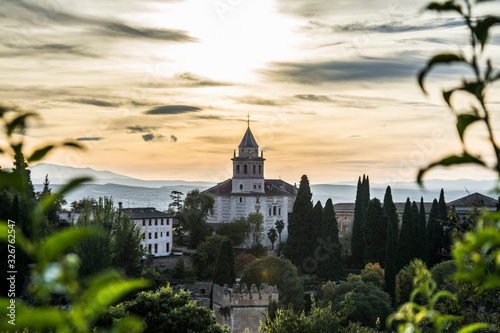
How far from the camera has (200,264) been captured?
3769cm

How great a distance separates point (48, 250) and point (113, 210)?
1211 inches

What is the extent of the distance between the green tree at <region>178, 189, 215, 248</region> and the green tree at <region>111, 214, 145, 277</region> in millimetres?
15120

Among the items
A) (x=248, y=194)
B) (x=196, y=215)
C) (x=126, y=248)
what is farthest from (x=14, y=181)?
(x=248, y=194)

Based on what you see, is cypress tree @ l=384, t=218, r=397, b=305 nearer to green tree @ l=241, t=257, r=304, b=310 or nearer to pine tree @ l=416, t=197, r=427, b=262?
pine tree @ l=416, t=197, r=427, b=262

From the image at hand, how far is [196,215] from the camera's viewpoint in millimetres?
48375

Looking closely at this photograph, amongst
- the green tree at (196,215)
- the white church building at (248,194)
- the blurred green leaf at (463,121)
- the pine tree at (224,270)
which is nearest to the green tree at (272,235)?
the white church building at (248,194)

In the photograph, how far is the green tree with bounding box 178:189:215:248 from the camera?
47.7 m

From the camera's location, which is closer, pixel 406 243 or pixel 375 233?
pixel 406 243

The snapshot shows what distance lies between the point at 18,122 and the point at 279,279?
29.3 metres

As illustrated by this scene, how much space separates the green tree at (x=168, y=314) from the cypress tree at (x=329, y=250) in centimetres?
2429

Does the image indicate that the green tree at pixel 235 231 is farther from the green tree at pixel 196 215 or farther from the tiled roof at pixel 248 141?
the tiled roof at pixel 248 141

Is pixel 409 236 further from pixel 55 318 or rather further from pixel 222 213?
pixel 55 318

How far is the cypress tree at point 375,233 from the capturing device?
1607 inches

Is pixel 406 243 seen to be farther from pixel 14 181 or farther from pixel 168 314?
pixel 14 181
